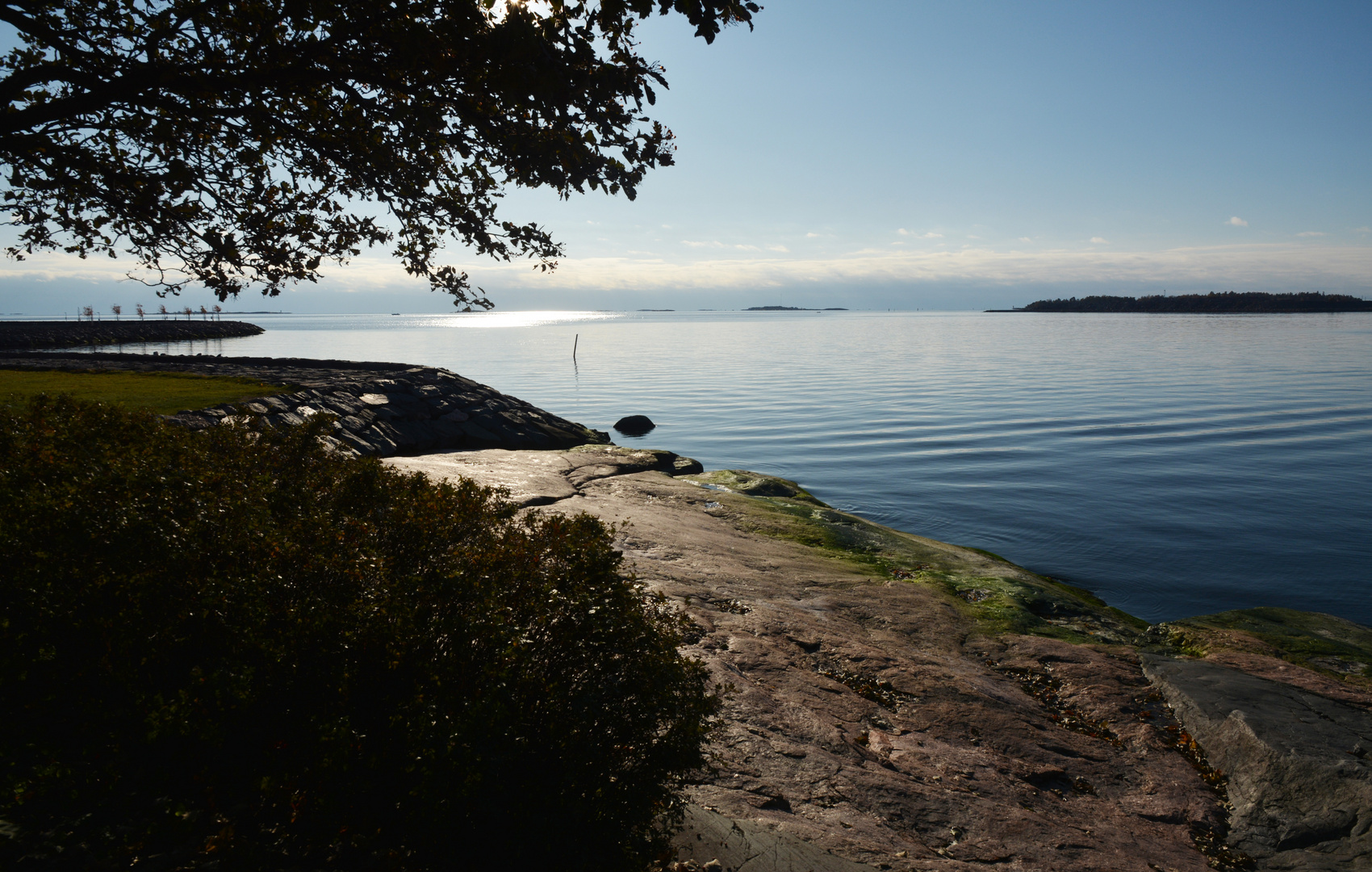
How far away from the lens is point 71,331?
259 ft

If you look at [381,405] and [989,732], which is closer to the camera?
[989,732]

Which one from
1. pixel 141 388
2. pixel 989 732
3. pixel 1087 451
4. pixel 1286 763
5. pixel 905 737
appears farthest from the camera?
pixel 1087 451

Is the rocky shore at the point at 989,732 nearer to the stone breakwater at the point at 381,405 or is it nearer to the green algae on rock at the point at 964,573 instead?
the green algae on rock at the point at 964,573

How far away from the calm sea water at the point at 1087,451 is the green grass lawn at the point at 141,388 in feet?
48.1

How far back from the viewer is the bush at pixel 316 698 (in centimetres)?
294

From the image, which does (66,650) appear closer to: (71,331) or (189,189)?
(189,189)

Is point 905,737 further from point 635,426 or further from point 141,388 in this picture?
point 635,426

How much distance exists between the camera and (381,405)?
1919 cm

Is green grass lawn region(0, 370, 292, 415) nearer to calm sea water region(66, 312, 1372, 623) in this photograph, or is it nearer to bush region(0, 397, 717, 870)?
bush region(0, 397, 717, 870)

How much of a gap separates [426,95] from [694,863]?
5.80 m

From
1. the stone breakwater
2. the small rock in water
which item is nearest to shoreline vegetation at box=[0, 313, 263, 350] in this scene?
the stone breakwater

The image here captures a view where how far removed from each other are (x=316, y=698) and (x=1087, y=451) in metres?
26.5

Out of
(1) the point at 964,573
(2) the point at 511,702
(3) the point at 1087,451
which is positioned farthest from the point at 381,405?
(3) the point at 1087,451

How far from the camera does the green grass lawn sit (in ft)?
48.7
